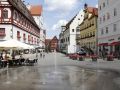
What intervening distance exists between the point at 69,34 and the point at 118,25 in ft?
202

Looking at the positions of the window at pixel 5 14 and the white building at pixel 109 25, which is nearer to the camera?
the window at pixel 5 14

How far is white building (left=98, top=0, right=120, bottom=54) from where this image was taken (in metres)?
53.9

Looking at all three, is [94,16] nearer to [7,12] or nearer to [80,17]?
[7,12]

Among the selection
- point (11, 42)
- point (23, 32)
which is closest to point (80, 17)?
point (23, 32)

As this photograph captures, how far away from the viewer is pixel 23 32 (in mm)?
64250

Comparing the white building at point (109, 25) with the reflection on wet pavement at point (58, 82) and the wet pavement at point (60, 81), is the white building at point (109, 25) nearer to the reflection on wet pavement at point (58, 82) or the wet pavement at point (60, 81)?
the wet pavement at point (60, 81)

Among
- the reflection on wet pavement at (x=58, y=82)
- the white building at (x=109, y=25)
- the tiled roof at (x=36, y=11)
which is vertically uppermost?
the tiled roof at (x=36, y=11)

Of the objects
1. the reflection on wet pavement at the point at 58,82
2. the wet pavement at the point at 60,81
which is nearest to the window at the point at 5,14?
the wet pavement at the point at 60,81

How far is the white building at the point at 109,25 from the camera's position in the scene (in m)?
53.9

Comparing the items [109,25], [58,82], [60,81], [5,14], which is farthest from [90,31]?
[58,82]

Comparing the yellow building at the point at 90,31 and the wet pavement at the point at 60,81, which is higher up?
the yellow building at the point at 90,31

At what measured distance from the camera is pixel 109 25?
2336 inches

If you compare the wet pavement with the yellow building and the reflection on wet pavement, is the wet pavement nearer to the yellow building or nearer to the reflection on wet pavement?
the reflection on wet pavement

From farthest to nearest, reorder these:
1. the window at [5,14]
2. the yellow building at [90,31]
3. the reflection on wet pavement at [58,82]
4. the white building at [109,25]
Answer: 1. the yellow building at [90,31]
2. the white building at [109,25]
3. the window at [5,14]
4. the reflection on wet pavement at [58,82]
